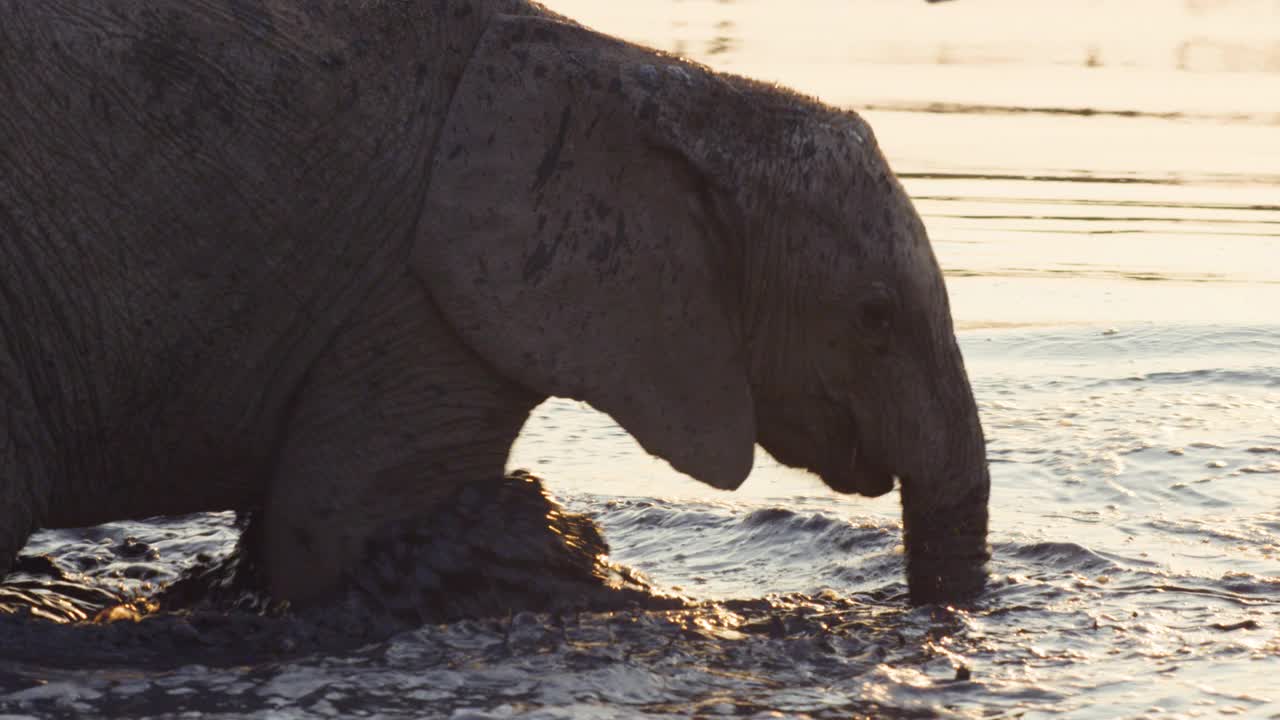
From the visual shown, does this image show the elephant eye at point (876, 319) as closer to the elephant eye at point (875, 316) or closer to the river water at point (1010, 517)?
the elephant eye at point (875, 316)

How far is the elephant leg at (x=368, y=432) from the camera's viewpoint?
223 inches

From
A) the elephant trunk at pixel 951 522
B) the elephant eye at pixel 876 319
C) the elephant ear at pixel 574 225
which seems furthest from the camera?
the elephant trunk at pixel 951 522

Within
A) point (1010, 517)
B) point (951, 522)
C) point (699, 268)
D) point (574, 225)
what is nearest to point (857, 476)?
point (951, 522)

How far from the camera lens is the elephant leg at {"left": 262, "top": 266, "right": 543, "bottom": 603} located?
5652 mm

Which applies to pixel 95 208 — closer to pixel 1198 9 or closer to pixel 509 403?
pixel 509 403

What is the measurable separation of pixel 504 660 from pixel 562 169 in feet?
3.99

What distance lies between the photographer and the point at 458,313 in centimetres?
562

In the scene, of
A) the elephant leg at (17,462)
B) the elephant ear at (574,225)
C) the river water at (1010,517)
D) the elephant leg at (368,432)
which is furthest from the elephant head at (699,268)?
the elephant leg at (17,462)

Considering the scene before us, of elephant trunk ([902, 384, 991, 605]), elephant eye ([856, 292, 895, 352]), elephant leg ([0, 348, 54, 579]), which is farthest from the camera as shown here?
elephant trunk ([902, 384, 991, 605])

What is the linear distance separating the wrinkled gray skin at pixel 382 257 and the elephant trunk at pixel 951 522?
22cm

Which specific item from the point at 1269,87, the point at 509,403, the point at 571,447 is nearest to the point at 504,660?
the point at 509,403

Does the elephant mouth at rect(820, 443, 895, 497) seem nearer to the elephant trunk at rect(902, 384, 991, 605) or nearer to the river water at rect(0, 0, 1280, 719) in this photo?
the elephant trunk at rect(902, 384, 991, 605)

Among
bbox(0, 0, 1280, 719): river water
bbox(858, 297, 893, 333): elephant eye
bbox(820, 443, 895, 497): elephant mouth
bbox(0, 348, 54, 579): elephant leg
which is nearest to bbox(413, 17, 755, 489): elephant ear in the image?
bbox(858, 297, 893, 333): elephant eye

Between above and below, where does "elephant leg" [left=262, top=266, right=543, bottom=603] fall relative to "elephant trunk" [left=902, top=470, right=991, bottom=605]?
above
